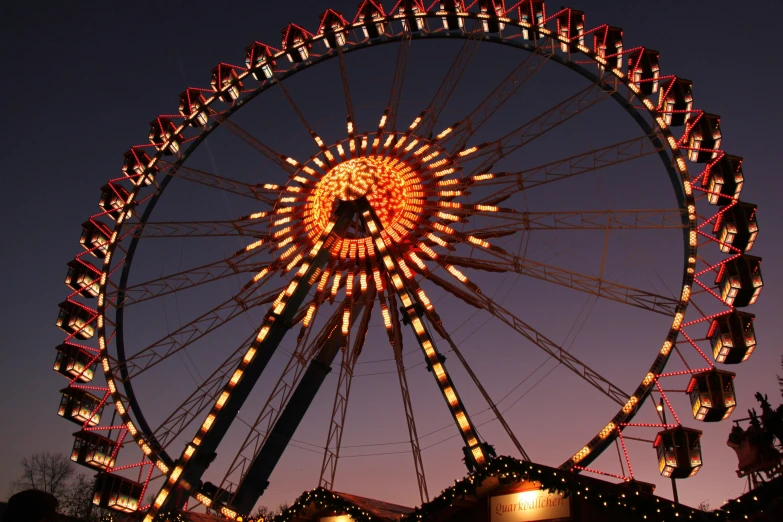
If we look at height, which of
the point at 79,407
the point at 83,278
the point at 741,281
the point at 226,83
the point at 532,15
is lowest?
the point at 79,407

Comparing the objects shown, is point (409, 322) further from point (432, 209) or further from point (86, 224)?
point (86, 224)

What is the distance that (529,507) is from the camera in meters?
10.1

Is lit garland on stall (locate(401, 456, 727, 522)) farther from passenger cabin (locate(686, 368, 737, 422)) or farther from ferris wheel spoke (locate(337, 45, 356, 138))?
ferris wheel spoke (locate(337, 45, 356, 138))

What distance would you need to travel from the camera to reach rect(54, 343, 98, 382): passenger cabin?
19.9 metres

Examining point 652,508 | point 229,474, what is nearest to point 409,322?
point 229,474

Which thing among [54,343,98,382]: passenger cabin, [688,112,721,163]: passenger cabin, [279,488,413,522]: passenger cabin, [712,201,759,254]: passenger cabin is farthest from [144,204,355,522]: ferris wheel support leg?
[712,201,759,254]: passenger cabin

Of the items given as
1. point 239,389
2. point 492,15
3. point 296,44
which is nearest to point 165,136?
point 296,44

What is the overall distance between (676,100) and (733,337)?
6330 millimetres

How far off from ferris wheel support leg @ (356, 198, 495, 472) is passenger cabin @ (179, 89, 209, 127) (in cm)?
686

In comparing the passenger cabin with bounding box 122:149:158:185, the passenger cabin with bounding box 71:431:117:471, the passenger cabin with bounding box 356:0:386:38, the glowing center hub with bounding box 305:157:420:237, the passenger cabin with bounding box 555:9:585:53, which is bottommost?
the passenger cabin with bounding box 71:431:117:471

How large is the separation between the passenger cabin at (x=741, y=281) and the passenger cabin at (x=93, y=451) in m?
16.5

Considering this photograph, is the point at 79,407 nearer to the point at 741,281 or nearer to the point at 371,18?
the point at 371,18

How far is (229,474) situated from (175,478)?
140 centimetres

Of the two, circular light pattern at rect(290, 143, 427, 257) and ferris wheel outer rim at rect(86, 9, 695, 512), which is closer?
ferris wheel outer rim at rect(86, 9, 695, 512)
